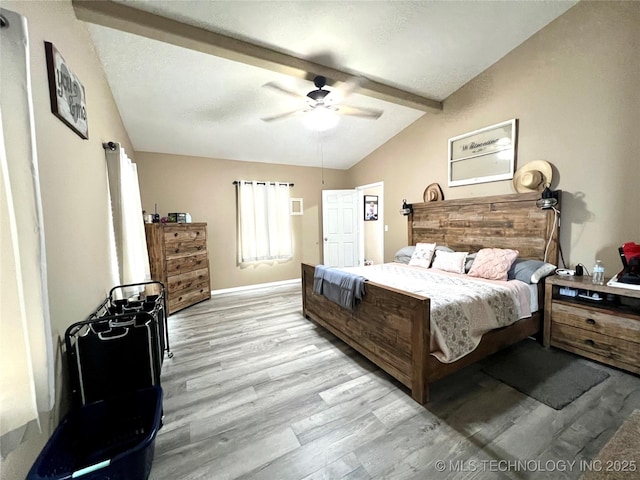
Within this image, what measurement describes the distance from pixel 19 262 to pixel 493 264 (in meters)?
3.54

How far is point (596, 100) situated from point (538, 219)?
1217 mm

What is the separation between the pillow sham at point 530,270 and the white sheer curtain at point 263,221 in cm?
385

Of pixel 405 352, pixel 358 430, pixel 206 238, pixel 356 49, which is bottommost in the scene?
pixel 358 430

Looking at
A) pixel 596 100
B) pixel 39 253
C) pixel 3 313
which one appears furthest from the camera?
pixel 596 100

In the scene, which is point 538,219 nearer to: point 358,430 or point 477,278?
point 477,278

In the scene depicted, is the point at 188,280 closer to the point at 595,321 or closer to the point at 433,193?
the point at 433,193

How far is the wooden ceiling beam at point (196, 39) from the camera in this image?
191 centimetres

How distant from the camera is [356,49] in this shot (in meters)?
2.61

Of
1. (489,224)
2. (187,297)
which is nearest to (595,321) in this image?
(489,224)

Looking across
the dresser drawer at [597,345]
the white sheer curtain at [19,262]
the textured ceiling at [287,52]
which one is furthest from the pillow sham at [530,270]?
the white sheer curtain at [19,262]

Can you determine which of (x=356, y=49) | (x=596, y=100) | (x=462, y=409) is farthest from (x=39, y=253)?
(x=596, y=100)

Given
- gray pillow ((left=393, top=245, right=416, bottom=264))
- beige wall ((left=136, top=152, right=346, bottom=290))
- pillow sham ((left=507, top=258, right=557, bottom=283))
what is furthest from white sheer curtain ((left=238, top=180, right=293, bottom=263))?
pillow sham ((left=507, top=258, right=557, bottom=283))

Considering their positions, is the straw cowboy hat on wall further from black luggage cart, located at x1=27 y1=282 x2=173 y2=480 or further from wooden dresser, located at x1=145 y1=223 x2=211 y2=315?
wooden dresser, located at x1=145 y1=223 x2=211 y2=315

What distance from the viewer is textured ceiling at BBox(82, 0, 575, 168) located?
2168mm
